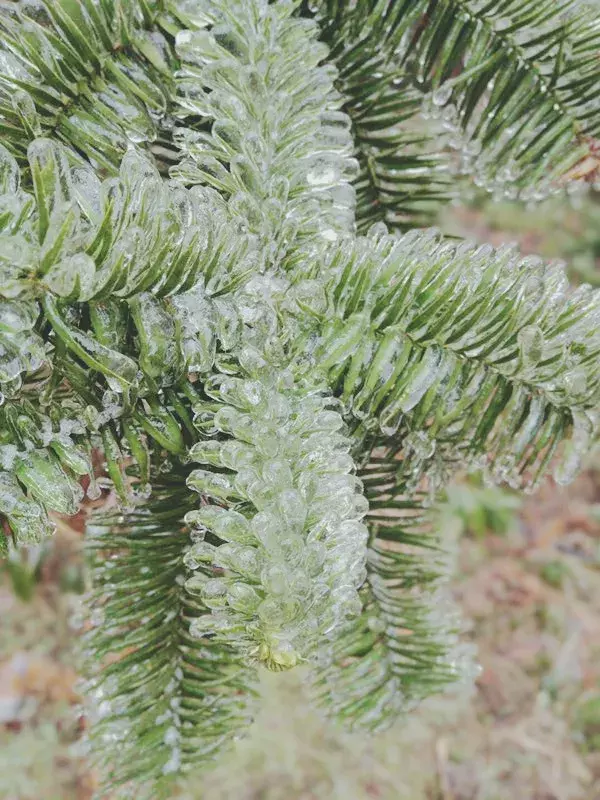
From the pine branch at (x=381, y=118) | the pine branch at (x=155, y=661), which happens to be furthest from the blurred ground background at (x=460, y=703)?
the pine branch at (x=381, y=118)

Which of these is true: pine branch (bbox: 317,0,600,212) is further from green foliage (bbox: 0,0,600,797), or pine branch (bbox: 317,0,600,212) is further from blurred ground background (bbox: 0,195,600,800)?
blurred ground background (bbox: 0,195,600,800)

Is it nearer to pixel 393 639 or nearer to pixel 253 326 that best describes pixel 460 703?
pixel 393 639

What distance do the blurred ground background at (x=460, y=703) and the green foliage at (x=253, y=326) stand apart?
0.99 m

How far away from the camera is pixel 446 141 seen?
576mm

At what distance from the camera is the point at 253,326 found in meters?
0.39

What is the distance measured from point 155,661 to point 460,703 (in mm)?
1489

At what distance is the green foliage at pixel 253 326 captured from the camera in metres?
0.34

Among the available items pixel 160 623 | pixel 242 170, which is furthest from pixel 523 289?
pixel 160 623

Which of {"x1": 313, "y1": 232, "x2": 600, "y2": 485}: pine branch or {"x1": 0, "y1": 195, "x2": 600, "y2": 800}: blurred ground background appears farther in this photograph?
{"x1": 0, "y1": 195, "x2": 600, "y2": 800}: blurred ground background

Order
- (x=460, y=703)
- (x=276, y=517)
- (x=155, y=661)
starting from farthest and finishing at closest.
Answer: (x=460, y=703), (x=155, y=661), (x=276, y=517)

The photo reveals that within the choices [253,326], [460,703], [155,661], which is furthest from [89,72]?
[460,703]

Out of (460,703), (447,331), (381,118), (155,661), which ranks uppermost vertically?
(381,118)

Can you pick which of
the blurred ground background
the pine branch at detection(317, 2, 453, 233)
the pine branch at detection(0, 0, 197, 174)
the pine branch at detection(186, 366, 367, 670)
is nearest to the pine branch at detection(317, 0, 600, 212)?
the pine branch at detection(317, 2, 453, 233)

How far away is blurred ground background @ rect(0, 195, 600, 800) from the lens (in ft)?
5.32
